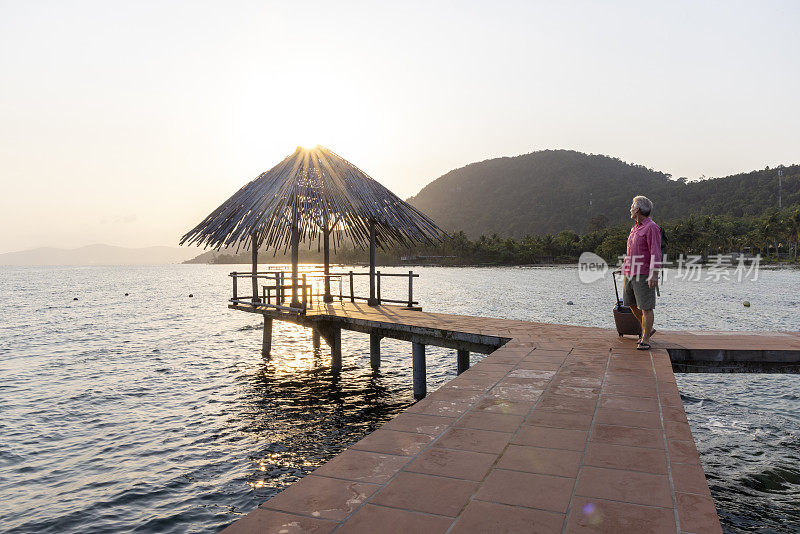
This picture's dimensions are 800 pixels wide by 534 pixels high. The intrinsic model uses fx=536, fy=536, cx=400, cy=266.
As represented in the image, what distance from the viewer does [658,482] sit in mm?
3262

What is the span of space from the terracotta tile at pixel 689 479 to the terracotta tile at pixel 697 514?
86 mm

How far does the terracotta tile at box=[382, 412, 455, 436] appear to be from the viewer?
4.32m

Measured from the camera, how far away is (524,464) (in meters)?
3.59

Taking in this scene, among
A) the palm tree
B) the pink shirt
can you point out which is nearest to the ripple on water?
the pink shirt

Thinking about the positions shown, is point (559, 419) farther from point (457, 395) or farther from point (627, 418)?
point (457, 395)

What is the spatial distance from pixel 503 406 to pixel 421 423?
93 centimetres

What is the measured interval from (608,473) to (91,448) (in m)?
9.18

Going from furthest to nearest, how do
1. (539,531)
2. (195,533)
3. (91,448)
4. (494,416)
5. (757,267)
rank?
(757,267)
(91,448)
(195,533)
(494,416)
(539,531)

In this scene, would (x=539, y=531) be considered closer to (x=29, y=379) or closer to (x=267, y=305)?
(x=267, y=305)

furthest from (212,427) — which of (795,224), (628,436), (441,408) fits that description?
(795,224)

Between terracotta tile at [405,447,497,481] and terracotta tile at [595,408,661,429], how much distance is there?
4.42 ft

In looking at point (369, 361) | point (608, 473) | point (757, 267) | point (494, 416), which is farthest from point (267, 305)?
point (757, 267)

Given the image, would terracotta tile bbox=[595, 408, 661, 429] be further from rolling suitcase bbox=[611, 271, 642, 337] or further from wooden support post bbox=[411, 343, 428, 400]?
wooden support post bbox=[411, 343, 428, 400]

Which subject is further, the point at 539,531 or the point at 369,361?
the point at 369,361
